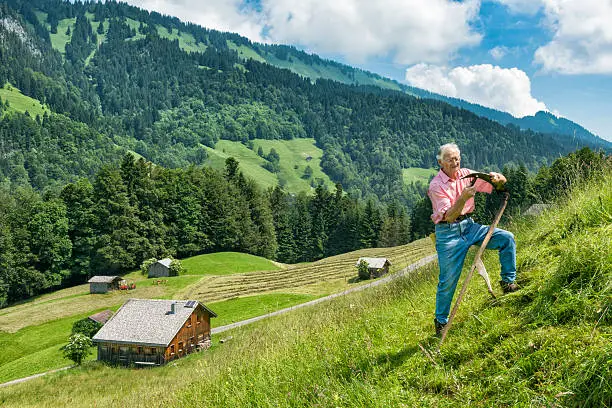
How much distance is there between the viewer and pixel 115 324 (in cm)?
4434

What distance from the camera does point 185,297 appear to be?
211ft

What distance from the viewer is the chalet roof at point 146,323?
42.2 meters

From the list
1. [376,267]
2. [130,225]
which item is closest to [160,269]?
[130,225]

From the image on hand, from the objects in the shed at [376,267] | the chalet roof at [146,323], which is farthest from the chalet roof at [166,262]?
the shed at [376,267]

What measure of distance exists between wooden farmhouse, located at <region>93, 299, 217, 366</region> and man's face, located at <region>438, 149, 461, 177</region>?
4041 cm

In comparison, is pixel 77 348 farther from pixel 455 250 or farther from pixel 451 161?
pixel 451 161

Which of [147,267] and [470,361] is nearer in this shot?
[470,361]

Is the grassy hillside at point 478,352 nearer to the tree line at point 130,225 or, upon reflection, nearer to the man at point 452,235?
the man at point 452,235

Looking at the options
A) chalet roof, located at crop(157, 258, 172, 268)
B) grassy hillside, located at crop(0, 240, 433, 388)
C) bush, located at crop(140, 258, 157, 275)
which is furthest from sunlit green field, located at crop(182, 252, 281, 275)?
bush, located at crop(140, 258, 157, 275)

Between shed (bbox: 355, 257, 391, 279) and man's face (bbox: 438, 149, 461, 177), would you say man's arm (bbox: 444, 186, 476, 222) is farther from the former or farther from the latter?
shed (bbox: 355, 257, 391, 279)

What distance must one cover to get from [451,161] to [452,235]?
112 centimetres

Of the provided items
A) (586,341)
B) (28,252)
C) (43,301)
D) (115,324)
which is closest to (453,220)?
(586,341)

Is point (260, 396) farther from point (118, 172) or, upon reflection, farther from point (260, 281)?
point (118, 172)

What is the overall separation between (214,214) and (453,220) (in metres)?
95.2
